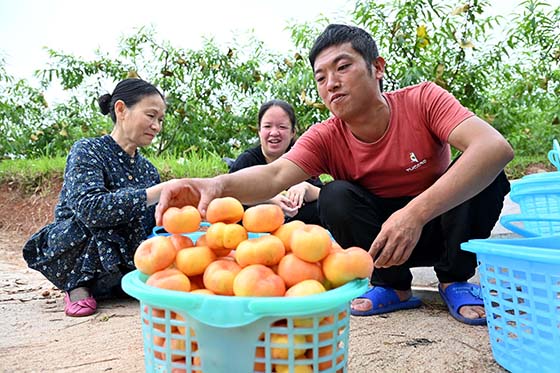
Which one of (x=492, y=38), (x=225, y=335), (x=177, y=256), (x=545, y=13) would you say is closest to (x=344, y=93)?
(x=177, y=256)

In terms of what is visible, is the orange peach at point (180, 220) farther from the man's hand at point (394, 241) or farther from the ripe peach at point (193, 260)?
the man's hand at point (394, 241)

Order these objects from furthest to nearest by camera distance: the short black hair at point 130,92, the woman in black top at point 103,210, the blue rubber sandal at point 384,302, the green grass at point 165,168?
the green grass at point 165,168 → the short black hair at point 130,92 → the woman in black top at point 103,210 → the blue rubber sandal at point 384,302

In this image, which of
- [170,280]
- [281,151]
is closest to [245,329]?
[170,280]

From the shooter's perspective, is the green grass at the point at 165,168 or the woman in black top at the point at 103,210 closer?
the woman in black top at the point at 103,210

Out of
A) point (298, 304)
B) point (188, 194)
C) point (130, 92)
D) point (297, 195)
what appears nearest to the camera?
point (298, 304)

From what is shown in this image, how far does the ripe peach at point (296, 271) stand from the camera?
2.88ft

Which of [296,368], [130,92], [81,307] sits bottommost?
[81,307]

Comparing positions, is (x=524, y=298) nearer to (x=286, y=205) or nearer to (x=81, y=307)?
(x=286, y=205)

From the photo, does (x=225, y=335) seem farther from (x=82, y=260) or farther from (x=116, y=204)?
(x=82, y=260)

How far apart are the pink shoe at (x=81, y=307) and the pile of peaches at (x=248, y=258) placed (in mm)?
1086

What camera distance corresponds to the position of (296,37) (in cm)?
438

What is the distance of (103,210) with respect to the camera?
1.85 metres

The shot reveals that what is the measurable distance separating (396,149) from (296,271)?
0.87 meters

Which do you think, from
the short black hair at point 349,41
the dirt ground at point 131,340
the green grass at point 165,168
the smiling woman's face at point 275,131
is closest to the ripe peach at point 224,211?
the dirt ground at point 131,340
